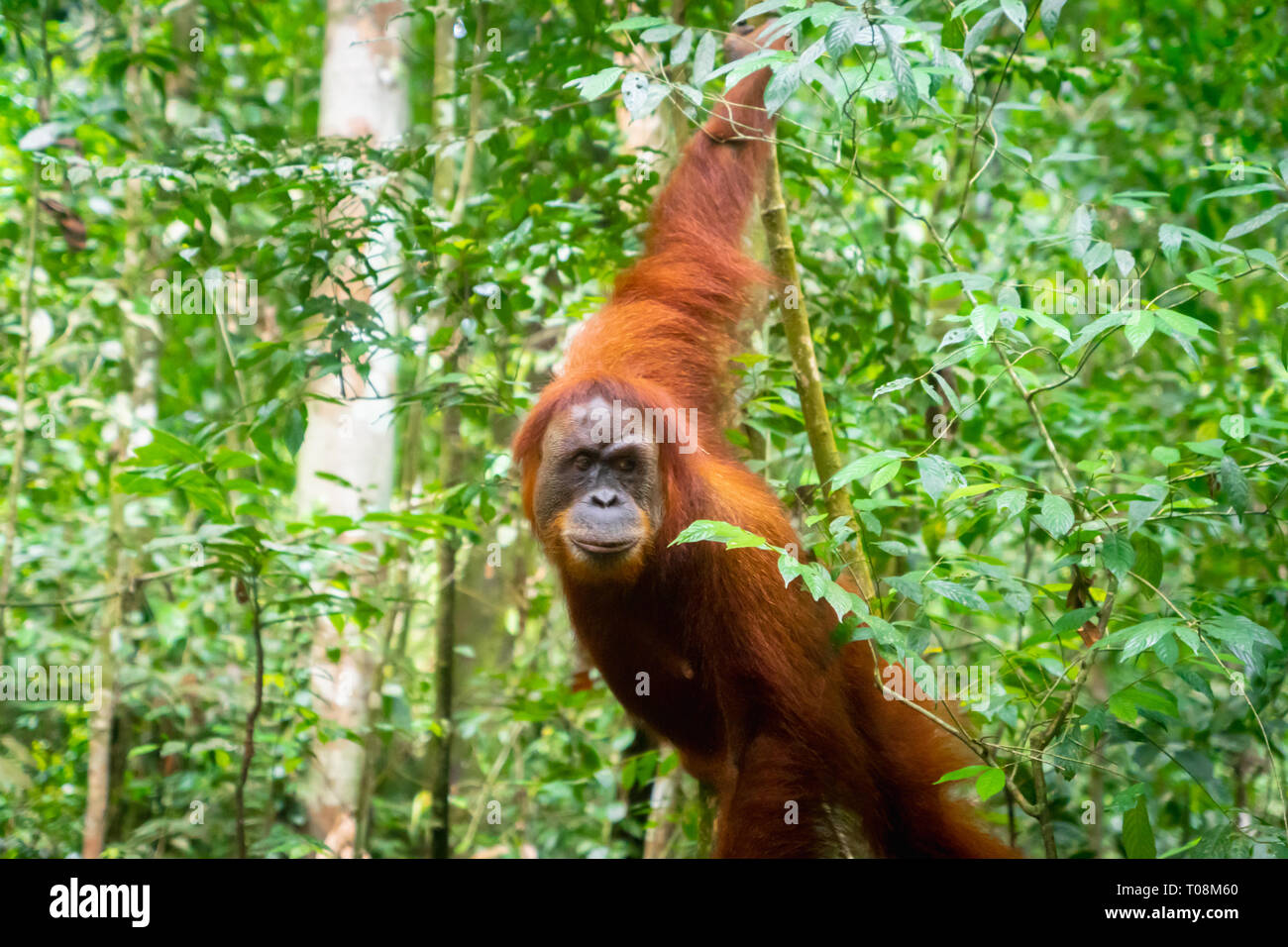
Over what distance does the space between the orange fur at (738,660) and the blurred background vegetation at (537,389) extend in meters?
0.23

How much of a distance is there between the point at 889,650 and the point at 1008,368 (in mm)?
715

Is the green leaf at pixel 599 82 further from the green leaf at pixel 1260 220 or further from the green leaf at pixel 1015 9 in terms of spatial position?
the green leaf at pixel 1260 220

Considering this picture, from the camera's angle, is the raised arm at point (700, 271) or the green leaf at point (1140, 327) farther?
the raised arm at point (700, 271)

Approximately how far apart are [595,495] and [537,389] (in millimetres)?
2207

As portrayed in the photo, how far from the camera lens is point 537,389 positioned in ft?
16.4

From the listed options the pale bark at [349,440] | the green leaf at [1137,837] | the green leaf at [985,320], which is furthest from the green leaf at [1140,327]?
the pale bark at [349,440]

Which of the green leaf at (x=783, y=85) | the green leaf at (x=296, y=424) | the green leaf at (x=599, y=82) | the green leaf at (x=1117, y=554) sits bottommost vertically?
the green leaf at (x=1117, y=554)

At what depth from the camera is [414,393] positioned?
11.2 ft

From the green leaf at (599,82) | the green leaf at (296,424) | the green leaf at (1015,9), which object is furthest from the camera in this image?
the green leaf at (296,424)

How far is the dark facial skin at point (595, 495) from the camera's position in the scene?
9.34 ft

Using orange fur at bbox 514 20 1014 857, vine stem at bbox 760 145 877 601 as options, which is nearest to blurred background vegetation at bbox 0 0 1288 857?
vine stem at bbox 760 145 877 601

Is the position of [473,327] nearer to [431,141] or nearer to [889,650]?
[431,141]

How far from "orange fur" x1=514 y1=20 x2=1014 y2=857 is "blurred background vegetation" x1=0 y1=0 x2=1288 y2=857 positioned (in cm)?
23

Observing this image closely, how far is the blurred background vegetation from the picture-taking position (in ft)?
8.13
